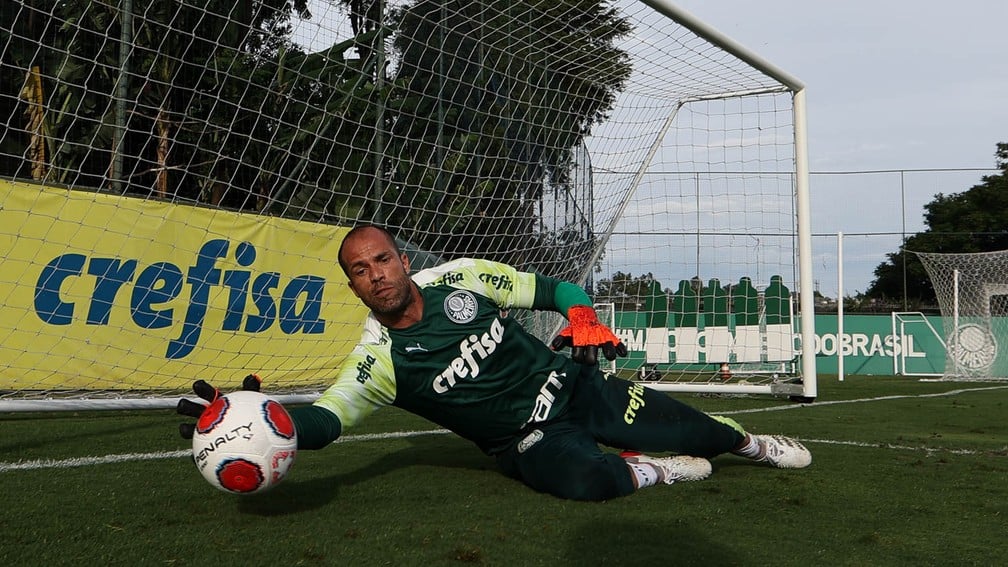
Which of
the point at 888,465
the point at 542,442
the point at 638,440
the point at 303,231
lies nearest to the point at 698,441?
the point at 638,440

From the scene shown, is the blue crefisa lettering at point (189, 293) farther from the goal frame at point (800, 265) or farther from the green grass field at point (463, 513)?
the goal frame at point (800, 265)

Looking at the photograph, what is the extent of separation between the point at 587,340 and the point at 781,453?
164 centimetres

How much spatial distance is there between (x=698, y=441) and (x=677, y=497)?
48cm

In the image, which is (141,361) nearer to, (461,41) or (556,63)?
(461,41)

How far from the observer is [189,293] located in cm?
779

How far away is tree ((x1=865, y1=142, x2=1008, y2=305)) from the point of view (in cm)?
2984

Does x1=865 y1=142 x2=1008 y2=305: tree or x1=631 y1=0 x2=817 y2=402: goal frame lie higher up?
x1=865 y1=142 x2=1008 y2=305: tree

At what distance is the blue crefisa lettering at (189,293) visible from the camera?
699cm

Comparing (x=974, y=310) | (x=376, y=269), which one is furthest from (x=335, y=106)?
(x=974, y=310)

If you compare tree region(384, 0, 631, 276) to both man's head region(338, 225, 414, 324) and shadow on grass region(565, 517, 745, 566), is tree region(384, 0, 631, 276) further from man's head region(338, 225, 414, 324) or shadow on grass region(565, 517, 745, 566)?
shadow on grass region(565, 517, 745, 566)

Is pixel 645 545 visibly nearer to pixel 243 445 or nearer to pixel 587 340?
pixel 587 340

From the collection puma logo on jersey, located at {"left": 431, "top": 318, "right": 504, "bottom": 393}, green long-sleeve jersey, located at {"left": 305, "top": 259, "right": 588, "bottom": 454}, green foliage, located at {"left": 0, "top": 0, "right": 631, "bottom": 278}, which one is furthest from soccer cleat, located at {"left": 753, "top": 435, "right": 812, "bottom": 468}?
green foliage, located at {"left": 0, "top": 0, "right": 631, "bottom": 278}

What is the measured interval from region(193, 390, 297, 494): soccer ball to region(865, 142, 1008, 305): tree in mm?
27775

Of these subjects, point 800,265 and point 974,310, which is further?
point 974,310
